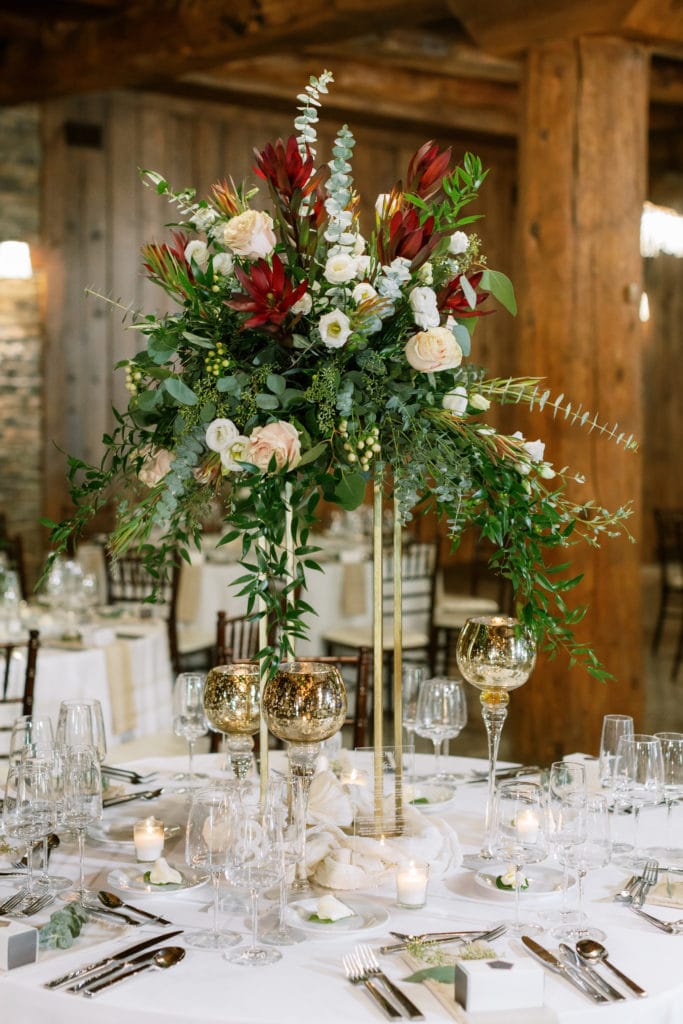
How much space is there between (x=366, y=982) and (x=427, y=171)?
4.02 ft

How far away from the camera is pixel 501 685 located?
2.20 m

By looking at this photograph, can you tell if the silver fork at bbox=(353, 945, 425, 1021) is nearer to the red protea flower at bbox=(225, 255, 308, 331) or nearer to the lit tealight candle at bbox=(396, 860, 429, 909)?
the lit tealight candle at bbox=(396, 860, 429, 909)

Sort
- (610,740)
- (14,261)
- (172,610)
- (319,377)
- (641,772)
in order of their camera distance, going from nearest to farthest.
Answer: (319,377) → (641,772) → (610,740) → (172,610) → (14,261)

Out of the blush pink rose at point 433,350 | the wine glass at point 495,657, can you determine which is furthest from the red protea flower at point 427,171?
the wine glass at point 495,657

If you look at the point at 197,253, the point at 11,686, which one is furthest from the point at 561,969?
the point at 11,686

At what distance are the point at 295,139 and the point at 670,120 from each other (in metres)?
9.08

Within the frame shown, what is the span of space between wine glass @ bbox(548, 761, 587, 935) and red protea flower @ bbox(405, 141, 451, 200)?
37.3 inches

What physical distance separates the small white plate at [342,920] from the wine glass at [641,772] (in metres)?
0.51

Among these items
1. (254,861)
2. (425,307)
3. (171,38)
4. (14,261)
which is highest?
(171,38)

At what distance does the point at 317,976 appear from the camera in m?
1.65

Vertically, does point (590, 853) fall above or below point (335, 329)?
below

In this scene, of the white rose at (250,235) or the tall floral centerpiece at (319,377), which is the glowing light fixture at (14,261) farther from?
the white rose at (250,235)

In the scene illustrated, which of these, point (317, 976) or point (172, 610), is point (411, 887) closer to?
point (317, 976)

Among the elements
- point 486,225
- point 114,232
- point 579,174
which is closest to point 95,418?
point 114,232
